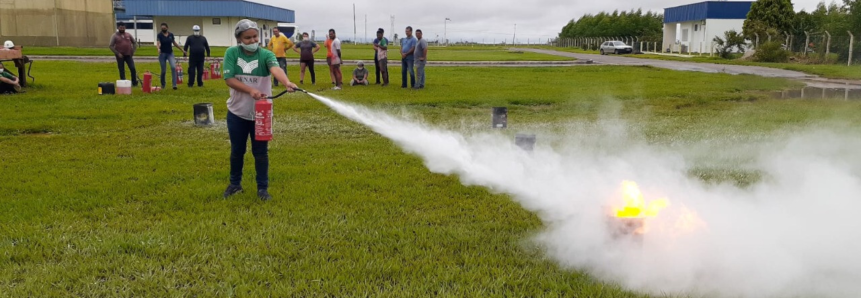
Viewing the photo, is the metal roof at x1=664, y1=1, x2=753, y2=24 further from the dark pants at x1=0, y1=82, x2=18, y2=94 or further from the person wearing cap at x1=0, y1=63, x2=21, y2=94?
the dark pants at x1=0, y1=82, x2=18, y2=94

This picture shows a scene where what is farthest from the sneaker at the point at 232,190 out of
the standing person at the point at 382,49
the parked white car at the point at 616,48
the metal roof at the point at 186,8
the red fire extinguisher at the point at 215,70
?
the metal roof at the point at 186,8

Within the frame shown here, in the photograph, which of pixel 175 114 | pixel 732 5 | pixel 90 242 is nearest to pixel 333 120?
pixel 175 114

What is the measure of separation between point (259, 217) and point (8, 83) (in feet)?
45.3

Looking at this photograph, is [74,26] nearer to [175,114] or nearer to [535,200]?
[175,114]

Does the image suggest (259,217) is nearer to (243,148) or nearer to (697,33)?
(243,148)

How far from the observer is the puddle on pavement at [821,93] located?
1702 centimetres

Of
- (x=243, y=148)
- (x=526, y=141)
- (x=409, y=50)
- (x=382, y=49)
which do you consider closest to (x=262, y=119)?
(x=243, y=148)

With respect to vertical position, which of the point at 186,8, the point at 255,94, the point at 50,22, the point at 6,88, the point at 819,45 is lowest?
the point at 6,88

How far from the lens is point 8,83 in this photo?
50.1 feet

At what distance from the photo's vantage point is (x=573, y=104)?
47.7 feet

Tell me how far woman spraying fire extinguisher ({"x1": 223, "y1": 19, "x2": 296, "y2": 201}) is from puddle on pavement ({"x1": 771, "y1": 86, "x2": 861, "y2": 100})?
15850 mm

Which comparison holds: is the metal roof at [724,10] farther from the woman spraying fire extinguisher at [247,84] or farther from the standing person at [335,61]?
the woman spraying fire extinguisher at [247,84]

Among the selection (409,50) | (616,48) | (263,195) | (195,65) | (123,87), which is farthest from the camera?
(616,48)

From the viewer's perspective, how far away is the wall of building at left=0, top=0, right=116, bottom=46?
47844 millimetres
